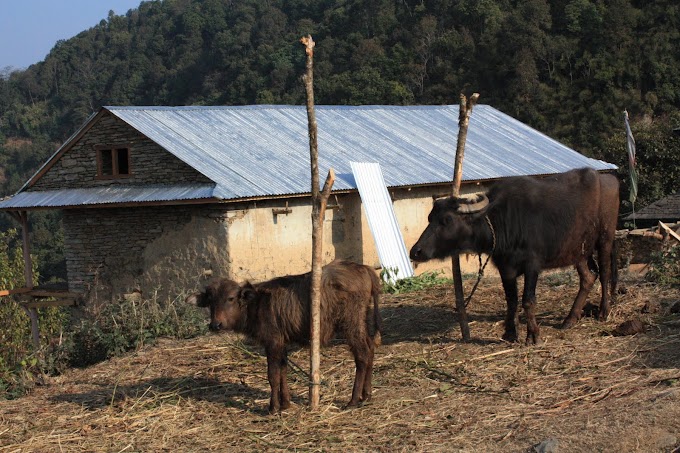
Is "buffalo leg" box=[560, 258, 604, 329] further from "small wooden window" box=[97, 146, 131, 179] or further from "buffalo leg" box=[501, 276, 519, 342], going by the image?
"small wooden window" box=[97, 146, 131, 179]

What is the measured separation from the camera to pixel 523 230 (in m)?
10.3

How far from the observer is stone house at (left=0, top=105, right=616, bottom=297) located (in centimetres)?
1652

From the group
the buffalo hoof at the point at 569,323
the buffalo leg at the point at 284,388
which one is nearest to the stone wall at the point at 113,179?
the buffalo hoof at the point at 569,323

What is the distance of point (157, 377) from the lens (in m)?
9.82

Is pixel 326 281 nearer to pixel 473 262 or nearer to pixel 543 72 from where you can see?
pixel 473 262

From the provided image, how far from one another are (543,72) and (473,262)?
1116 inches

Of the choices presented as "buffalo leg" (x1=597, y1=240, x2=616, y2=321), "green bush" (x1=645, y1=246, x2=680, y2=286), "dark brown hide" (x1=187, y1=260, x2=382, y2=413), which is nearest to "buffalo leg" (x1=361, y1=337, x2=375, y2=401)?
"dark brown hide" (x1=187, y1=260, x2=382, y2=413)

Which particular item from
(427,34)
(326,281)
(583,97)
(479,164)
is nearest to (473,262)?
(479,164)

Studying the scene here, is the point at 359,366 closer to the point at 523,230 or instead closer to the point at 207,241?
the point at 523,230

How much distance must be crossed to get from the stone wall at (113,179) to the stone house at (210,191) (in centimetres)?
3

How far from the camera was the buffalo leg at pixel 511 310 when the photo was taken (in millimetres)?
10242

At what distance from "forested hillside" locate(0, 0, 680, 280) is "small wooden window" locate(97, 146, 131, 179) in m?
20.6

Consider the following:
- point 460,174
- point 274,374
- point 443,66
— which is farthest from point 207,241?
point 443,66

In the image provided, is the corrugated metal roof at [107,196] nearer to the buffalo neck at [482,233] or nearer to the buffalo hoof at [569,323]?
the buffalo neck at [482,233]
